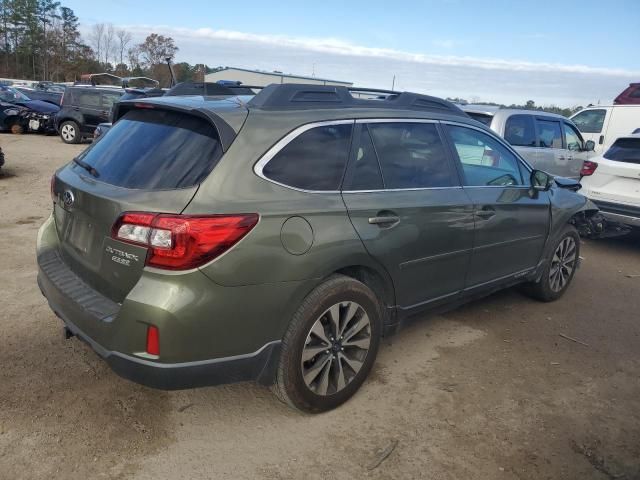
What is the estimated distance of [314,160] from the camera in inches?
117

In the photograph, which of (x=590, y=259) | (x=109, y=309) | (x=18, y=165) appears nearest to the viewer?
(x=109, y=309)

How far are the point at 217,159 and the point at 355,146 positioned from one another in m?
0.95

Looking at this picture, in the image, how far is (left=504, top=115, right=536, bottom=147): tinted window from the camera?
7882mm

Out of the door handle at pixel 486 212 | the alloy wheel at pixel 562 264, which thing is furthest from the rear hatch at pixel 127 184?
the alloy wheel at pixel 562 264

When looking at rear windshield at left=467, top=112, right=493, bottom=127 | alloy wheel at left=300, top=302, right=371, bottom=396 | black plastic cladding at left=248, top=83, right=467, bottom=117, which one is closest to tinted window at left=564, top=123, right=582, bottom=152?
rear windshield at left=467, top=112, right=493, bottom=127

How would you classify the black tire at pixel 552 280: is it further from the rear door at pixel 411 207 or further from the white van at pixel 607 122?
the white van at pixel 607 122

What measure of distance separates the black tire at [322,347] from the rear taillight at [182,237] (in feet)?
2.02

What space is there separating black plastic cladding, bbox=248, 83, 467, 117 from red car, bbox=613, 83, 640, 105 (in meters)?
13.1

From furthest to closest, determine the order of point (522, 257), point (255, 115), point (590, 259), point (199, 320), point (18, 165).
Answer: point (18, 165)
point (590, 259)
point (522, 257)
point (255, 115)
point (199, 320)

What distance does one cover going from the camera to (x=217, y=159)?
261 centimetres

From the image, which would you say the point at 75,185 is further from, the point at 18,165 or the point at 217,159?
the point at 18,165

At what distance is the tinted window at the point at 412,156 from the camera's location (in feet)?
11.0

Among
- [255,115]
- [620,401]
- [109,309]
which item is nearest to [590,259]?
[620,401]

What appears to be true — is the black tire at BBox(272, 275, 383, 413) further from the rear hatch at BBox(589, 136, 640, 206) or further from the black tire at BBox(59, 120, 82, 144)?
the black tire at BBox(59, 120, 82, 144)
